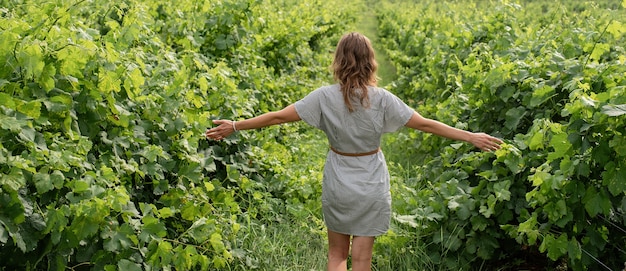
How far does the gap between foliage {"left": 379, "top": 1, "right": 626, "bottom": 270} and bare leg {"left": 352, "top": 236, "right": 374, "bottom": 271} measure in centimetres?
89

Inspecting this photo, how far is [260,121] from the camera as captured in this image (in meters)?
4.37

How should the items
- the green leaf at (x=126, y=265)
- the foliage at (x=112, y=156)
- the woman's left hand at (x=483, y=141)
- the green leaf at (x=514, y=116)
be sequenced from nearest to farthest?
the foliage at (x=112, y=156) → the green leaf at (x=126, y=265) → the woman's left hand at (x=483, y=141) → the green leaf at (x=514, y=116)

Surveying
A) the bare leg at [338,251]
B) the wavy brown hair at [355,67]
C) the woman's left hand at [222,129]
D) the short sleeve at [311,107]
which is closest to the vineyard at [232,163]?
the woman's left hand at [222,129]

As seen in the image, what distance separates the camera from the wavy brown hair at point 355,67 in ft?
13.3

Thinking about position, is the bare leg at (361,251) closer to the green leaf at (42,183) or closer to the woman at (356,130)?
the woman at (356,130)

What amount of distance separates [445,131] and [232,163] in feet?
6.58

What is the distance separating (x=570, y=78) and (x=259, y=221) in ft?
7.86

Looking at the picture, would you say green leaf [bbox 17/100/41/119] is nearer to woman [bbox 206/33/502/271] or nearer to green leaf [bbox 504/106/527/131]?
woman [bbox 206/33/502/271]

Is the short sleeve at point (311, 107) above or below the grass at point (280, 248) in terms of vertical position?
above

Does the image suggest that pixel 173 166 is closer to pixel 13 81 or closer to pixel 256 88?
pixel 13 81

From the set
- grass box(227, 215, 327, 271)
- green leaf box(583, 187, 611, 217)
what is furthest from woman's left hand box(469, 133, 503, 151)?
grass box(227, 215, 327, 271)

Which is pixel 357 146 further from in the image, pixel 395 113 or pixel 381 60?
pixel 381 60

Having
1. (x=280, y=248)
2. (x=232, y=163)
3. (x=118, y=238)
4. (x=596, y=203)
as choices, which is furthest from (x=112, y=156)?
(x=596, y=203)

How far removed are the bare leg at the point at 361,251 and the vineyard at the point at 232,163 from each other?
0.73m
